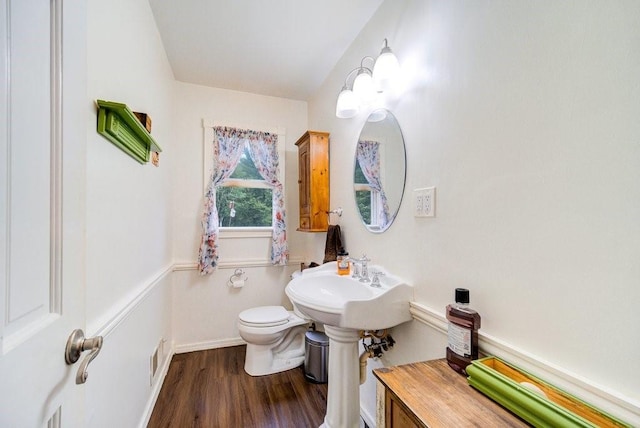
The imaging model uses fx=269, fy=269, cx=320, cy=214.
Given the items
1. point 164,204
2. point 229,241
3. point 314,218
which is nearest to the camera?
point 164,204

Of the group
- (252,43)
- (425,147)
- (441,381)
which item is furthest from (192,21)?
(441,381)

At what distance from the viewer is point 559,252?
0.70 meters

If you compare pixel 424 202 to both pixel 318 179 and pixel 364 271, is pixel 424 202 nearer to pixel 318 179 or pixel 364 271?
pixel 364 271

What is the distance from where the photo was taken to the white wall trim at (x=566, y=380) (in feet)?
1.87

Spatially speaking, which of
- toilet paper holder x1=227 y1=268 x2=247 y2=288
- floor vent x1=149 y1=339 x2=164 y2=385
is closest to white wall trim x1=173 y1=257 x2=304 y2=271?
toilet paper holder x1=227 y1=268 x2=247 y2=288

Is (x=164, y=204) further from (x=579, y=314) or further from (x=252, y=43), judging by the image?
(x=579, y=314)

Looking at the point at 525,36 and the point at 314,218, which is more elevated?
the point at 525,36

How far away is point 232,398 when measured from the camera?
1807mm

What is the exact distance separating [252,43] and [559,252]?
6.87ft

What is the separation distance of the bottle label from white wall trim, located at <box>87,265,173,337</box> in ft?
3.85

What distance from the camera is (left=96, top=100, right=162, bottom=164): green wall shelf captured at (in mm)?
918

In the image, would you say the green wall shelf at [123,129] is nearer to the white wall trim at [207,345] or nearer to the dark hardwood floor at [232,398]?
the dark hardwood floor at [232,398]

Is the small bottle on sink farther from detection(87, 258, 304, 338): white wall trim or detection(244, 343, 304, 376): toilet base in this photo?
detection(87, 258, 304, 338): white wall trim

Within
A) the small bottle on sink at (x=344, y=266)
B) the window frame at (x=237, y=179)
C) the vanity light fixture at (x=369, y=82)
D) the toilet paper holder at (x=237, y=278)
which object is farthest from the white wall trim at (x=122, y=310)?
the vanity light fixture at (x=369, y=82)
